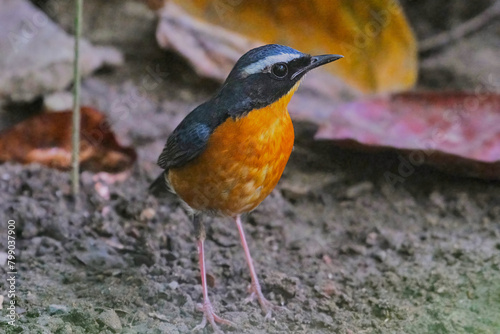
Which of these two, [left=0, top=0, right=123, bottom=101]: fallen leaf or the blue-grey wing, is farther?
[left=0, top=0, right=123, bottom=101]: fallen leaf

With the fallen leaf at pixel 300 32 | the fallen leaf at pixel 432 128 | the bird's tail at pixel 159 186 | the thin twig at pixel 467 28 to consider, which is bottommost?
the bird's tail at pixel 159 186

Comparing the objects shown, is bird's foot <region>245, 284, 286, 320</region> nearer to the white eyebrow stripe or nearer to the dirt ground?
the dirt ground

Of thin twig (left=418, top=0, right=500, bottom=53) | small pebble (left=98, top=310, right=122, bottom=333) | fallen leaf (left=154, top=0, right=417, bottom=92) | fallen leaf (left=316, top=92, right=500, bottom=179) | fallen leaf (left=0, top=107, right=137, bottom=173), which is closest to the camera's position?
small pebble (left=98, top=310, right=122, bottom=333)

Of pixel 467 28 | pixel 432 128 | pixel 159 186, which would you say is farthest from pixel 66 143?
pixel 467 28

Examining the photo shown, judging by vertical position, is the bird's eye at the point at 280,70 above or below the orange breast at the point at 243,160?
above

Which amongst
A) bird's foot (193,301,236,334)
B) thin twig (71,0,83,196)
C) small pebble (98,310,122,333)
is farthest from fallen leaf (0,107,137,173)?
small pebble (98,310,122,333)

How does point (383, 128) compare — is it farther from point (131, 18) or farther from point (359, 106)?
point (131, 18)

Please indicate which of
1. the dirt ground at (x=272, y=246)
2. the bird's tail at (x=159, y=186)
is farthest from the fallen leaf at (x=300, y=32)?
the bird's tail at (x=159, y=186)

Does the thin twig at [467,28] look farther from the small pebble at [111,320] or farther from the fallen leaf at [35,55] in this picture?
the small pebble at [111,320]
